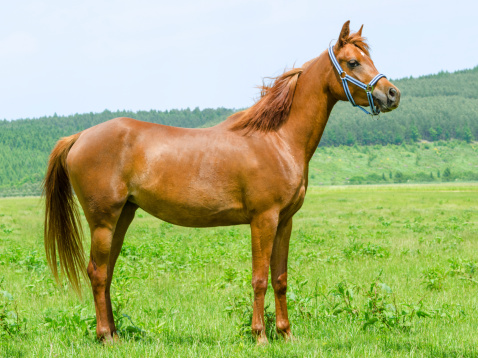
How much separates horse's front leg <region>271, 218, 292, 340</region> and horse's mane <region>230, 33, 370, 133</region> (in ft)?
3.74

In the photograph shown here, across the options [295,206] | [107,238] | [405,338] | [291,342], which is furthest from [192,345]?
[405,338]

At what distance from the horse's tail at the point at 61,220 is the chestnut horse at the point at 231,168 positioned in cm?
38

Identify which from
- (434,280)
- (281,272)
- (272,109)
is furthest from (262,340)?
(434,280)

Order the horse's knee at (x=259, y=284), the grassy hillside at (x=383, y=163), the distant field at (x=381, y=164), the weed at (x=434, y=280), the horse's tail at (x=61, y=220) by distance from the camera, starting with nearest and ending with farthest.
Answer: the horse's knee at (x=259, y=284)
the horse's tail at (x=61, y=220)
the weed at (x=434, y=280)
the grassy hillside at (x=383, y=163)
the distant field at (x=381, y=164)

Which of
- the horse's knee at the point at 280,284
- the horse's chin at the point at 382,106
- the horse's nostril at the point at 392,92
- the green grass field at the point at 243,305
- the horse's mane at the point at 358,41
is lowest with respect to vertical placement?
the green grass field at the point at 243,305

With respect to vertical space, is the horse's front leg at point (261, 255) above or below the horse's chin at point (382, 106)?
below

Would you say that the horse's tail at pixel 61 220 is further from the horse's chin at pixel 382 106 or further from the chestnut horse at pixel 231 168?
the horse's chin at pixel 382 106

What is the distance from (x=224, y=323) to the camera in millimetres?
5965

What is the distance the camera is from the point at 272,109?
534cm

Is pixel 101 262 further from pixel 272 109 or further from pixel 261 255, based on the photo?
pixel 272 109

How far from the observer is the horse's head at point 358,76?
489 centimetres

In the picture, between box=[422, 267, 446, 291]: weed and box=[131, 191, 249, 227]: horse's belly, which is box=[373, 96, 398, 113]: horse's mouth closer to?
box=[131, 191, 249, 227]: horse's belly

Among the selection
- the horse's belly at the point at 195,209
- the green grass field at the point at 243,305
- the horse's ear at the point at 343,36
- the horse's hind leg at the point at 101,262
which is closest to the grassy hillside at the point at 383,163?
the green grass field at the point at 243,305

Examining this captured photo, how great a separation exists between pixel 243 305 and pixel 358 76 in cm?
335
